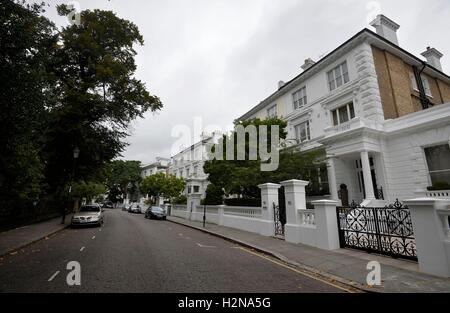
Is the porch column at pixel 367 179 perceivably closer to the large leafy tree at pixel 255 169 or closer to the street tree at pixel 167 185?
the large leafy tree at pixel 255 169

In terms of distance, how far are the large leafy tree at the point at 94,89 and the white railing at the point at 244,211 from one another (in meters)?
10.2

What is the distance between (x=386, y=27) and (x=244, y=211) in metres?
19.8

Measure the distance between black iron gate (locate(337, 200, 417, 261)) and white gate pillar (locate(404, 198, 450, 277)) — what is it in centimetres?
83

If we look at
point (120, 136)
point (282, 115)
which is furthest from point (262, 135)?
point (120, 136)

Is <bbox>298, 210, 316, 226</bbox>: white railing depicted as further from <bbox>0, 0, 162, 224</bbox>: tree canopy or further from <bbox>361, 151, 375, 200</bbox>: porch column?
<bbox>0, 0, 162, 224</bbox>: tree canopy

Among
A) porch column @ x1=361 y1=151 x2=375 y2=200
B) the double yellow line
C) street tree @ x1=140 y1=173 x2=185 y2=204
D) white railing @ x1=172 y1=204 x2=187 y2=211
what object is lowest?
the double yellow line

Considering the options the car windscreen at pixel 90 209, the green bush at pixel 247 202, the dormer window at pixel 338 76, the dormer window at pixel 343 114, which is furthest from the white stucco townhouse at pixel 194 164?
the dormer window at pixel 343 114

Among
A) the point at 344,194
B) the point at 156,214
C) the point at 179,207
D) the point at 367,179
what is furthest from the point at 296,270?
the point at 179,207

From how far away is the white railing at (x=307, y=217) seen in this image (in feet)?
31.7

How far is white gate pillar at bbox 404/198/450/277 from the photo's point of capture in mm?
5527

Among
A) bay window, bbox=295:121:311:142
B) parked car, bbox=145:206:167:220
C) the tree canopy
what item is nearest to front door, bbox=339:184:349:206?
bay window, bbox=295:121:311:142

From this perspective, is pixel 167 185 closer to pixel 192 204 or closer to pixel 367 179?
pixel 192 204

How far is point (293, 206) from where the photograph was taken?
10453 mm
